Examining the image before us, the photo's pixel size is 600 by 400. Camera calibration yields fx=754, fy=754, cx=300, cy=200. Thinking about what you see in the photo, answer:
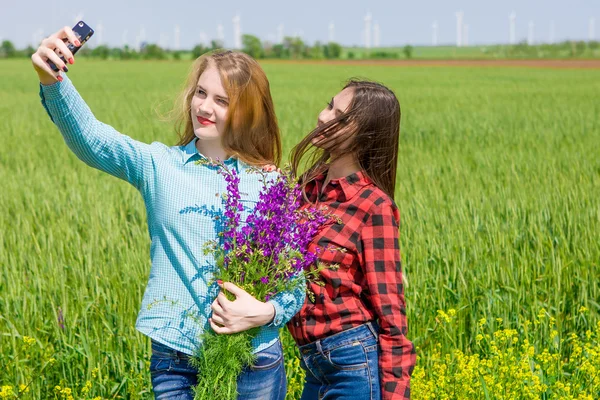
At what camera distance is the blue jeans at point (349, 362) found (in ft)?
6.02

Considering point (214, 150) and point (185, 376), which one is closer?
point (185, 376)

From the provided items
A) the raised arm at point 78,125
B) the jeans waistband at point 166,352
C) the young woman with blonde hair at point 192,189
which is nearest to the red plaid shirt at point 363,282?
the young woman with blonde hair at point 192,189

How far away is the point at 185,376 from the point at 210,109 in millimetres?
659

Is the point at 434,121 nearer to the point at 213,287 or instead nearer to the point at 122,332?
the point at 122,332

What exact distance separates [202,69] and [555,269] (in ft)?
8.32

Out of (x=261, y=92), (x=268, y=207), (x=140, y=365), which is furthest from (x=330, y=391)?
(x=140, y=365)

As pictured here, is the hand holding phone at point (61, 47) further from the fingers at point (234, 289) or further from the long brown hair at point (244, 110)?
the fingers at point (234, 289)

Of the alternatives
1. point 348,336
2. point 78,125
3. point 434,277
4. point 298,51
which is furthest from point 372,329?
point 298,51

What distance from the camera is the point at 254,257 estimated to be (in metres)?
1.63

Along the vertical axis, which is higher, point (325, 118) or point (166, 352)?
point (325, 118)

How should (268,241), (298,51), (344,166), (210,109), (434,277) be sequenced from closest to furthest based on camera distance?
(268,241), (210,109), (344,166), (434,277), (298,51)

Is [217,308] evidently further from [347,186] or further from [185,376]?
[347,186]

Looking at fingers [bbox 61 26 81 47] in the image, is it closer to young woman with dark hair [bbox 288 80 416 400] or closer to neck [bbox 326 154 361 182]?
young woman with dark hair [bbox 288 80 416 400]

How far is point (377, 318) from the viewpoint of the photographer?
6.17 ft
